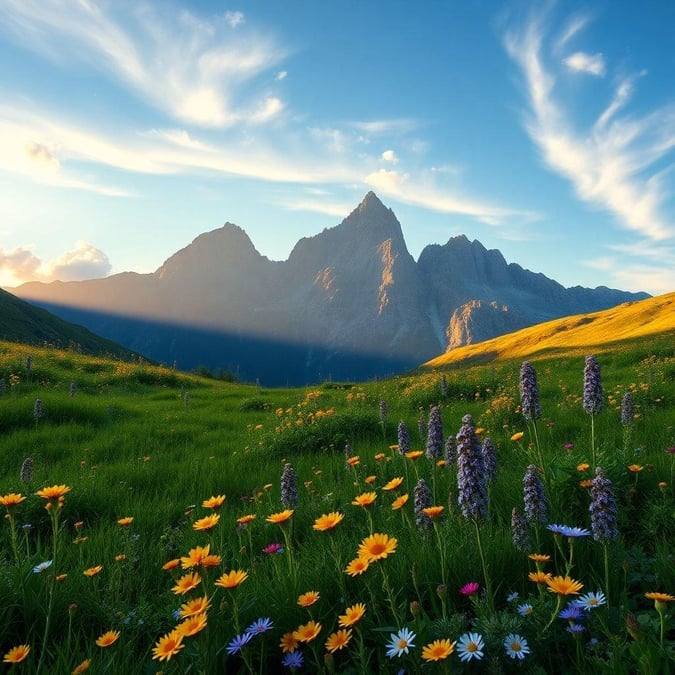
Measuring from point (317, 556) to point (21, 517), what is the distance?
13.4ft

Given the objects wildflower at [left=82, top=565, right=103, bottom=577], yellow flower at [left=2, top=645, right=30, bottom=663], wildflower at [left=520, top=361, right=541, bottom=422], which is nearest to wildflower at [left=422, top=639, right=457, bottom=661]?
yellow flower at [left=2, top=645, right=30, bottom=663]

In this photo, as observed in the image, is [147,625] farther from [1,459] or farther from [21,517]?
[1,459]

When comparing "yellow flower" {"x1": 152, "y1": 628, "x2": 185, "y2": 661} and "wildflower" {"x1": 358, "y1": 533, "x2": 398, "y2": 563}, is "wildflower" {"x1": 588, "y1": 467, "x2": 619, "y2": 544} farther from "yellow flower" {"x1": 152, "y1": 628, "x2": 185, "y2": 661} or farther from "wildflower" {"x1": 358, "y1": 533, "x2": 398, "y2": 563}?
"yellow flower" {"x1": 152, "y1": 628, "x2": 185, "y2": 661}

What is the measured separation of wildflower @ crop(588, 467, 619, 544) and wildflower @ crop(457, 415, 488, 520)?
2.03 ft

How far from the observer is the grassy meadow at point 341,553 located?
2336 mm

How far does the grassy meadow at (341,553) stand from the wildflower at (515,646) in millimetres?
A: 10

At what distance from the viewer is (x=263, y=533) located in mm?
4758

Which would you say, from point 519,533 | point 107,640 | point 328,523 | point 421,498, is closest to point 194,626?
point 107,640

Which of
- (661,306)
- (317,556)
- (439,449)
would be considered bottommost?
(317,556)

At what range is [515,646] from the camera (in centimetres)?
219

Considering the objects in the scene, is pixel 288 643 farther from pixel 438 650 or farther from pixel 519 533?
pixel 519 533

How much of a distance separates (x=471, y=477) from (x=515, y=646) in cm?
91

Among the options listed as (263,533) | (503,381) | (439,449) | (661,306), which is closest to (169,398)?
(503,381)

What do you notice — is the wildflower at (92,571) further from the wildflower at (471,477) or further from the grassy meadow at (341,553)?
the wildflower at (471,477)
